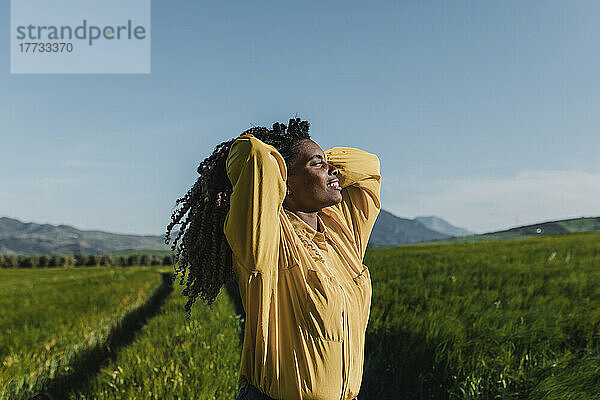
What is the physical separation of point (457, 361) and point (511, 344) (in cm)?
42

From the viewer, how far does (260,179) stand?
1752 millimetres

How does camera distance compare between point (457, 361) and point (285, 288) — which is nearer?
point (285, 288)

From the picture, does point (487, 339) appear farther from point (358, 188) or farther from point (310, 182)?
point (310, 182)

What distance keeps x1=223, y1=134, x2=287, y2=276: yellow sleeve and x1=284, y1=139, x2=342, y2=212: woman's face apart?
24 centimetres

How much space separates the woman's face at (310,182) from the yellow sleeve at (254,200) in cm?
24

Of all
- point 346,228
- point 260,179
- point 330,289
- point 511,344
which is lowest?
point 511,344

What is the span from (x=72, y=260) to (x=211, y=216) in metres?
71.5

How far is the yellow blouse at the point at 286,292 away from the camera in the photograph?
1.78 m

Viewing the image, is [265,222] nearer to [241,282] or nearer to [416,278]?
[241,282]

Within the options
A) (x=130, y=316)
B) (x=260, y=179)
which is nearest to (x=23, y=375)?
(x=260, y=179)

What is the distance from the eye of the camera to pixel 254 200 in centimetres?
176

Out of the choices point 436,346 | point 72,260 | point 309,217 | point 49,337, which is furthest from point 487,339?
point 72,260

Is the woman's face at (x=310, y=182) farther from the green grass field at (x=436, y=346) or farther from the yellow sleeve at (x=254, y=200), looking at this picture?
the green grass field at (x=436, y=346)

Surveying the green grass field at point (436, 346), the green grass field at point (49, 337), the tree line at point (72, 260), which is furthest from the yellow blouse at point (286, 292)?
the tree line at point (72, 260)
